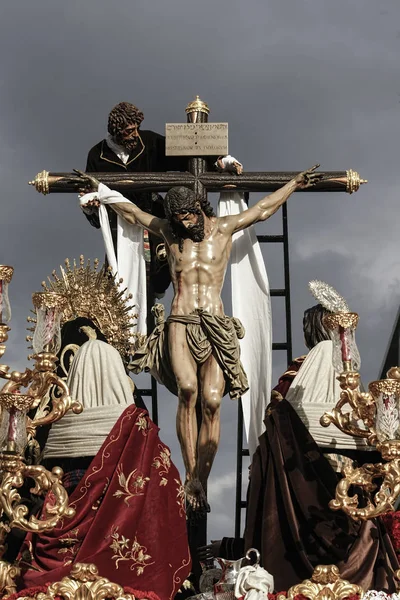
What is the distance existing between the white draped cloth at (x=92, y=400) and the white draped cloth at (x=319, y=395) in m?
1.27

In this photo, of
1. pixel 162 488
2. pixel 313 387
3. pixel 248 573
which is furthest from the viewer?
pixel 313 387

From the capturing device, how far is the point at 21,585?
30.3 ft

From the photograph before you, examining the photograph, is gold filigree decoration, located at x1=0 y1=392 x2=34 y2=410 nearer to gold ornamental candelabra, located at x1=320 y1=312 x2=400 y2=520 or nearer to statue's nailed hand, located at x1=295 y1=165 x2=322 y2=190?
gold ornamental candelabra, located at x1=320 y1=312 x2=400 y2=520

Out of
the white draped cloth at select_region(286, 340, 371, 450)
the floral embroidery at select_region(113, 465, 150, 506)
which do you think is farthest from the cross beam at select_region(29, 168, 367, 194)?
the floral embroidery at select_region(113, 465, 150, 506)

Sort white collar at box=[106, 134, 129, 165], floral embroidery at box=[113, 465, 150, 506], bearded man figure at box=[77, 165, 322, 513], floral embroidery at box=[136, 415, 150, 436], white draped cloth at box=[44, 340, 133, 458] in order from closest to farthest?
floral embroidery at box=[113, 465, 150, 506], floral embroidery at box=[136, 415, 150, 436], white draped cloth at box=[44, 340, 133, 458], bearded man figure at box=[77, 165, 322, 513], white collar at box=[106, 134, 129, 165]

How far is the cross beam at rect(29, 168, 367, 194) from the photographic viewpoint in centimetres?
1166

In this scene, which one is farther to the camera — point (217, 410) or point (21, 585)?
point (217, 410)

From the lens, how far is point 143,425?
9.83 metres

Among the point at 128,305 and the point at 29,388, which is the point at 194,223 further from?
the point at 29,388

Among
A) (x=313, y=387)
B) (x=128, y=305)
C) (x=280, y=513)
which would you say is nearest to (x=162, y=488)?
(x=280, y=513)

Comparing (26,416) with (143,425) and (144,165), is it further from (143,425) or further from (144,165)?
(144,165)

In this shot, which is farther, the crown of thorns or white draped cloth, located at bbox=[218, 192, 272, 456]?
the crown of thorns

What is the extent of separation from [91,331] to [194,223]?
1.17 metres

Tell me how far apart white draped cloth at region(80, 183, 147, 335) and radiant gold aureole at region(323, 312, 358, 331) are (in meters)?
2.23
